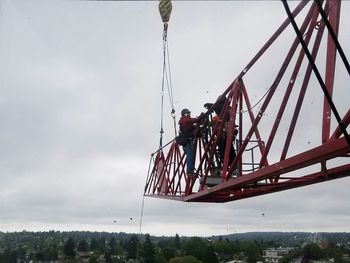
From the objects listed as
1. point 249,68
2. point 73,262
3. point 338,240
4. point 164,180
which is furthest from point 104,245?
point 249,68

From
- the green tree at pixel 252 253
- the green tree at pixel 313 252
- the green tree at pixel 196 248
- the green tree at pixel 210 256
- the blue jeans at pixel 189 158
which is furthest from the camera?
the green tree at pixel 252 253

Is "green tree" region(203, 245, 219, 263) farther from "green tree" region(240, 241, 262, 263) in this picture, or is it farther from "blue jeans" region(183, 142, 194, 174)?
"blue jeans" region(183, 142, 194, 174)

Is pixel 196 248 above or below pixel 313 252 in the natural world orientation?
above

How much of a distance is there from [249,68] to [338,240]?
14235 cm

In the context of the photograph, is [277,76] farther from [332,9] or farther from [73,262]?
[73,262]

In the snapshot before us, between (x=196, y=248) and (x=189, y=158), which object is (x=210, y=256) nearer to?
(x=196, y=248)

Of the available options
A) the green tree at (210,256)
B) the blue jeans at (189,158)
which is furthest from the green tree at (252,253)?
the blue jeans at (189,158)

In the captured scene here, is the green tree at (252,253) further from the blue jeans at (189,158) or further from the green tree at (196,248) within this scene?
the blue jeans at (189,158)

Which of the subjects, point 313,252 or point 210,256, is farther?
point 313,252

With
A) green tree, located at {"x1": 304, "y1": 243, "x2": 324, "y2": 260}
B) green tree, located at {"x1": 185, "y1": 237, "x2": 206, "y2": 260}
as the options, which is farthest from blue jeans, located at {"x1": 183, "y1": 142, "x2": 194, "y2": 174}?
green tree, located at {"x1": 304, "y1": 243, "x2": 324, "y2": 260}

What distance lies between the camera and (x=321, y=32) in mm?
7117

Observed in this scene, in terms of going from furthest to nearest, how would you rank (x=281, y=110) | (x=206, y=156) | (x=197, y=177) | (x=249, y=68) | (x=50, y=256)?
(x=50, y=256) < (x=197, y=177) < (x=206, y=156) < (x=249, y=68) < (x=281, y=110)

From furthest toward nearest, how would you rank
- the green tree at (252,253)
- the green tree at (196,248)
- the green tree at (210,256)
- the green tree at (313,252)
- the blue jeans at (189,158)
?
the green tree at (252,253)
the green tree at (196,248)
the green tree at (313,252)
the green tree at (210,256)
the blue jeans at (189,158)

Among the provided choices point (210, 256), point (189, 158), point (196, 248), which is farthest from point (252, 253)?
point (189, 158)
